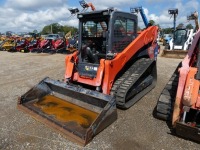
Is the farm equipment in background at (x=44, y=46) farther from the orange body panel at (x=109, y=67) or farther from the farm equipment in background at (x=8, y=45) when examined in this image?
the orange body panel at (x=109, y=67)

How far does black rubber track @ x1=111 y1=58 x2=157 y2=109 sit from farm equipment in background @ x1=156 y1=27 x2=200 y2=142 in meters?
0.86

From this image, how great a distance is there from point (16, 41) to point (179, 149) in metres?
18.2

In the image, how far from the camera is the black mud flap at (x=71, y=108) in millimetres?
3616

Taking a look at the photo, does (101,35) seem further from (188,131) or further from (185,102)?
(188,131)

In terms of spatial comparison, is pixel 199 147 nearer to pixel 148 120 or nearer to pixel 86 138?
pixel 148 120

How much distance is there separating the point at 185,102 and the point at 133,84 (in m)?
1.71

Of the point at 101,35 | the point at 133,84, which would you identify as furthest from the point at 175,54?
the point at 133,84

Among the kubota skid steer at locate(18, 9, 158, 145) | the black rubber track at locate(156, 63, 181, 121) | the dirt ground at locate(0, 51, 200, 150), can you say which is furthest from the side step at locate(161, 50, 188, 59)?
the black rubber track at locate(156, 63, 181, 121)

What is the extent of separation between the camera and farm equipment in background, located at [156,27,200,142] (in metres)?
3.31

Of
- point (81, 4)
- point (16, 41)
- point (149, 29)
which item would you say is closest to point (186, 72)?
point (149, 29)

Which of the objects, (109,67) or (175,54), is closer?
(109,67)

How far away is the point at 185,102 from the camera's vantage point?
3.38 m

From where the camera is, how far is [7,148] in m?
3.34

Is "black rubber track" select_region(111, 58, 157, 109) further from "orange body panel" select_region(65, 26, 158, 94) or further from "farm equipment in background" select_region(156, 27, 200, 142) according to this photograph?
"farm equipment in background" select_region(156, 27, 200, 142)
